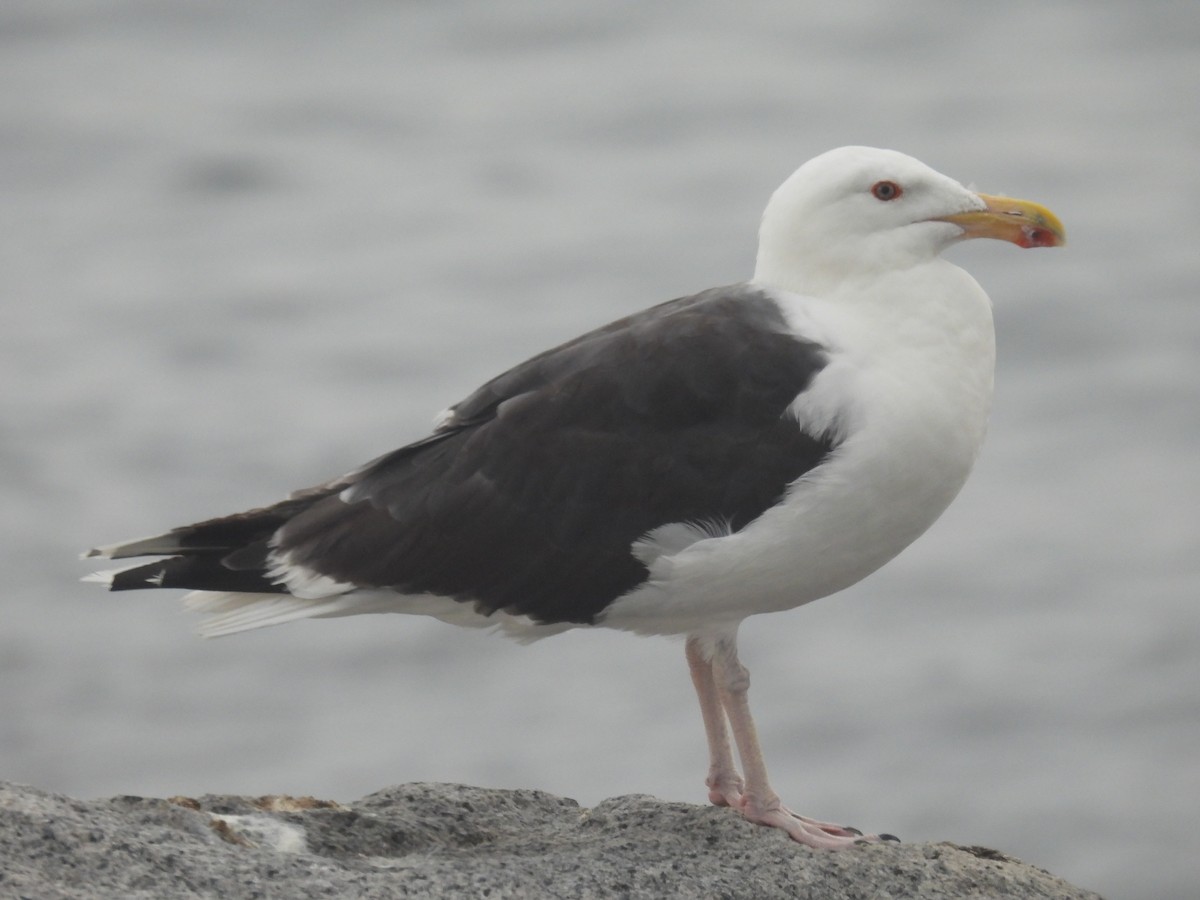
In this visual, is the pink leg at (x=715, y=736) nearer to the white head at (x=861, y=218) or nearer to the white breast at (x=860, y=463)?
the white breast at (x=860, y=463)

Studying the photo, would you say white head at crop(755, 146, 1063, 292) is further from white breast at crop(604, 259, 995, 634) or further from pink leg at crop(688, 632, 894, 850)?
pink leg at crop(688, 632, 894, 850)

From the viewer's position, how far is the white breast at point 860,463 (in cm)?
692

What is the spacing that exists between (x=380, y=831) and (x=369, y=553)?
41.9 inches

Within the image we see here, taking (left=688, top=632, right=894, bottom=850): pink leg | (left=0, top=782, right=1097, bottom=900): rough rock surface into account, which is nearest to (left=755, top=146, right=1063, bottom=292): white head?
(left=688, top=632, right=894, bottom=850): pink leg

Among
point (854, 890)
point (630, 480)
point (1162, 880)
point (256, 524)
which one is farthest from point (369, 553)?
point (1162, 880)

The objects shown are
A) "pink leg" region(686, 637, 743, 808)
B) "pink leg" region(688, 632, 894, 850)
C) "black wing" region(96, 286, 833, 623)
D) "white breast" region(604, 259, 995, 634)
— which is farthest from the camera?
"pink leg" region(686, 637, 743, 808)

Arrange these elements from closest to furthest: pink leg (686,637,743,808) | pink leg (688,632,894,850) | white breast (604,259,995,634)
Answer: white breast (604,259,995,634) < pink leg (688,632,894,850) < pink leg (686,637,743,808)

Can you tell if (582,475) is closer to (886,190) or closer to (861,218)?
(861,218)

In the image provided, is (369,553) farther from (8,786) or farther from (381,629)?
(381,629)

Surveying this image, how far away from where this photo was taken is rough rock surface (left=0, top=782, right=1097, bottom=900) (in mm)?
5906

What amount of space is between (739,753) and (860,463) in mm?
1313

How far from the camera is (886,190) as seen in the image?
7457 mm

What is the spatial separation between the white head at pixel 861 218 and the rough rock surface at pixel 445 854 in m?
2.10

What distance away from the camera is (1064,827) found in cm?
1661
